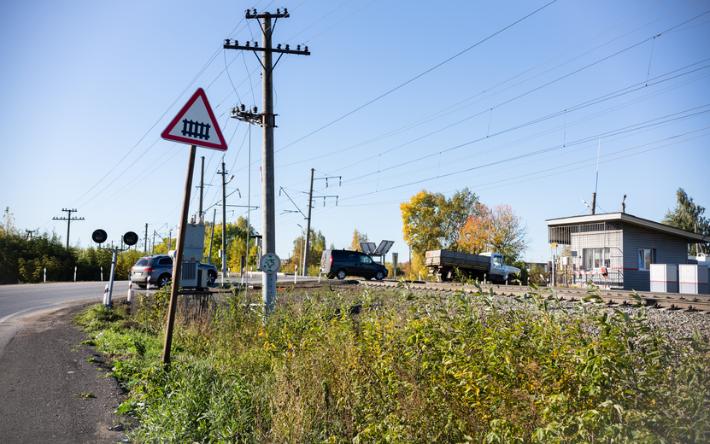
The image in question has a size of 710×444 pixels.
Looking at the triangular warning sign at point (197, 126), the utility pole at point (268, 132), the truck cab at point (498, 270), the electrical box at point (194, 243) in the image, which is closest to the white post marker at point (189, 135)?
the triangular warning sign at point (197, 126)

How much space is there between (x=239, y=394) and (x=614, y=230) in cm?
3352

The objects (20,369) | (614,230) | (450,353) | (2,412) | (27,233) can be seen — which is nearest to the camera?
(450,353)

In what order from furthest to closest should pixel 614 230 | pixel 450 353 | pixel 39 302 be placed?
pixel 614 230 → pixel 39 302 → pixel 450 353

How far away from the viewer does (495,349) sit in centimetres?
409

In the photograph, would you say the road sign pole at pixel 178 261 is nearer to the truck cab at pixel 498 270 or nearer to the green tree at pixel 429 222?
the truck cab at pixel 498 270

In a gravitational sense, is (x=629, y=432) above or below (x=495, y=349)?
below

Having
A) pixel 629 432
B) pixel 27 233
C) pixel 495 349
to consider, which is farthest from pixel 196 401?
pixel 27 233

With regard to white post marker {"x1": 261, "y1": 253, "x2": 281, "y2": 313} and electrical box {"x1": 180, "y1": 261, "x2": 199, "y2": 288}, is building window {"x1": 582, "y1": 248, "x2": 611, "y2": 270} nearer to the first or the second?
electrical box {"x1": 180, "y1": 261, "x2": 199, "y2": 288}

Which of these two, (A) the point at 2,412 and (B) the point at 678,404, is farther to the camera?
(A) the point at 2,412

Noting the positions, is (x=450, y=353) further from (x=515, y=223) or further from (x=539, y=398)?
(x=515, y=223)

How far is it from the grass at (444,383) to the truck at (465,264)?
97.1 ft

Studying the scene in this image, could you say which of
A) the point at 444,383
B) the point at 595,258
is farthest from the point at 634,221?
the point at 444,383

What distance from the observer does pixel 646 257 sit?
34750 mm

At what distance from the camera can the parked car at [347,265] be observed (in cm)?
3894
